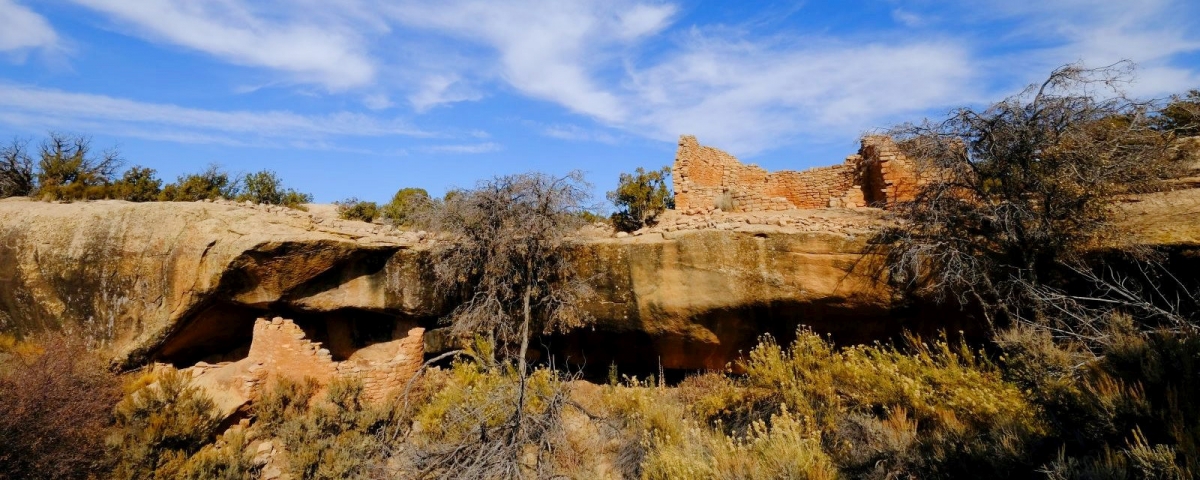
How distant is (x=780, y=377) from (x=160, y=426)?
28.9ft

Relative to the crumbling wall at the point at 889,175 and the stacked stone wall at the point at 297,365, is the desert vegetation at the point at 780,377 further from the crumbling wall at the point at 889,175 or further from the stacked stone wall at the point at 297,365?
the crumbling wall at the point at 889,175

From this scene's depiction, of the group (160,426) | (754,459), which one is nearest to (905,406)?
(754,459)

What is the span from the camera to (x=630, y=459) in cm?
655

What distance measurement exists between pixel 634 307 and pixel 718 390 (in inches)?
73.9

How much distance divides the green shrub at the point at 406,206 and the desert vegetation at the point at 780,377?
78cm

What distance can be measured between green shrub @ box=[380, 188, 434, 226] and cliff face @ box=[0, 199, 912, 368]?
27.6 inches

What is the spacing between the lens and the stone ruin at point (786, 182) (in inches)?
363

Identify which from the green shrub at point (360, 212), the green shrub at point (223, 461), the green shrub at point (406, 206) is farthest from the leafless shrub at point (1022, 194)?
the green shrub at point (360, 212)

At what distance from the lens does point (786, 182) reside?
1167 cm

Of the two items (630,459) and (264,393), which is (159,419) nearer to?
(264,393)

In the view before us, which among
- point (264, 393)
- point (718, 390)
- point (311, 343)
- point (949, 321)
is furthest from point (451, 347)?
point (949, 321)

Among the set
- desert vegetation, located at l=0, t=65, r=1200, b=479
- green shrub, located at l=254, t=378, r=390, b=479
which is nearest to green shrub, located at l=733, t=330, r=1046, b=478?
desert vegetation, located at l=0, t=65, r=1200, b=479

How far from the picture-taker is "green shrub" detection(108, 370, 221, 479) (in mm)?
6406

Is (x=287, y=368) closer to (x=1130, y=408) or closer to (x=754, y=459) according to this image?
(x=754, y=459)
